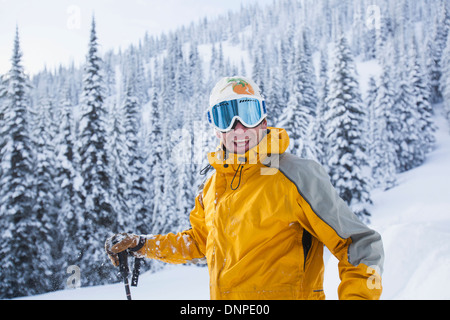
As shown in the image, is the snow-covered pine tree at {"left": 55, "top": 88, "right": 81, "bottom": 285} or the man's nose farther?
the snow-covered pine tree at {"left": 55, "top": 88, "right": 81, "bottom": 285}

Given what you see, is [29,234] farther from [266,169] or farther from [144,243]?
[266,169]

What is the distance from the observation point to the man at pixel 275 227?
74.8 inches

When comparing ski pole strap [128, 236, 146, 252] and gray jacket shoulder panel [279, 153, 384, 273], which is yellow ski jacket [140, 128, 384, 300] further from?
ski pole strap [128, 236, 146, 252]

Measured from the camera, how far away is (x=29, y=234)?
817 inches

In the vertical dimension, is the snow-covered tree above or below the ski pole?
above

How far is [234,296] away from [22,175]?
925 inches

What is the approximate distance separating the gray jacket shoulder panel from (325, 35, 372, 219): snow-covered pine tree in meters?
22.5

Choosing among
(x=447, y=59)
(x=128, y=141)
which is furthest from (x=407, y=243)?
(x=447, y=59)

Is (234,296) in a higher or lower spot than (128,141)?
lower

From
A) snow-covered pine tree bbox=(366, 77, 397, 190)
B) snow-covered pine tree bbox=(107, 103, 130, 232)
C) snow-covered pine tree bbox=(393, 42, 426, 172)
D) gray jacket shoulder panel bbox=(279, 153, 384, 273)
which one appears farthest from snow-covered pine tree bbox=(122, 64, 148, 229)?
snow-covered pine tree bbox=(393, 42, 426, 172)

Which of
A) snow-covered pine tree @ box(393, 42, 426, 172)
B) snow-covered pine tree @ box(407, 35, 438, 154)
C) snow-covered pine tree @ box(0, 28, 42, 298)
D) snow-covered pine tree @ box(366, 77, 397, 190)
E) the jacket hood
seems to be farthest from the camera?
snow-covered pine tree @ box(407, 35, 438, 154)

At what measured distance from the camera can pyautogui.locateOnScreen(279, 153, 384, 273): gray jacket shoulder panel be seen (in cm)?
184

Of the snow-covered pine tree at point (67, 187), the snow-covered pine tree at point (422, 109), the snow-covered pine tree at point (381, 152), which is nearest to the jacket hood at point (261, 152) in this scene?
the snow-covered pine tree at point (67, 187)

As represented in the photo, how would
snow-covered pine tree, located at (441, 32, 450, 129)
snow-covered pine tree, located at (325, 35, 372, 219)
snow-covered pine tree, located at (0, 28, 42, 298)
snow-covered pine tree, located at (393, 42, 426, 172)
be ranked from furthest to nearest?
1. snow-covered pine tree, located at (441, 32, 450, 129)
2. snow-covered pine tree, located at (393, 42, 426, 172)
3. snow-covered pine tree, located at (325, 35, 372, 219)
4. snow-covered pine tree, located at (0, 28, 42, 298)
